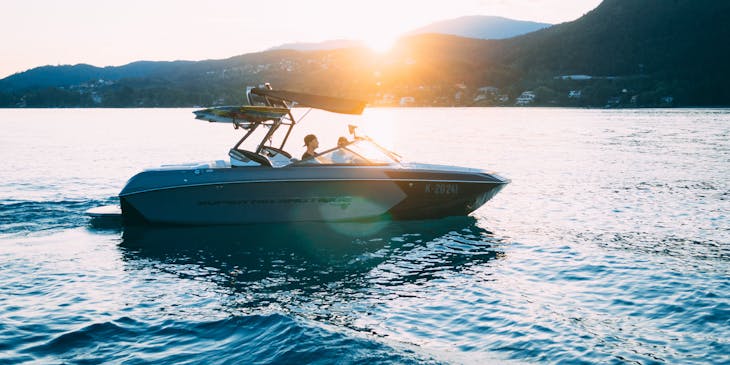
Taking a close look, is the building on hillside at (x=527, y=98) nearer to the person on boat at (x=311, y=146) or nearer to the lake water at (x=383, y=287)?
the lake water at (x=383, y=287)

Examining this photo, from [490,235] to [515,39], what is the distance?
17885 cm

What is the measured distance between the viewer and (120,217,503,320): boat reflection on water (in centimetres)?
933

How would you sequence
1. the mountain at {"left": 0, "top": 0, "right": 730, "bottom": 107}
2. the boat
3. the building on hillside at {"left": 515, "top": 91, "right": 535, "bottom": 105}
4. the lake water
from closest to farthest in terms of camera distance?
the lake water < the boat < the mountain at {"left": 0, "top": 0, "right": 730, "bottom": 107} < the building on hillside at {"left": 515, "top": 91, "right": 535, "bottom": 105}

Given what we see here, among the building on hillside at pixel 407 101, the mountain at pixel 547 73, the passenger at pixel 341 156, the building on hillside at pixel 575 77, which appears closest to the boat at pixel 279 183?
the passenger at pixel 341 156

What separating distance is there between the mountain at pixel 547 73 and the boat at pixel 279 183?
12467cm

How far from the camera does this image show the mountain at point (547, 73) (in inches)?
5369

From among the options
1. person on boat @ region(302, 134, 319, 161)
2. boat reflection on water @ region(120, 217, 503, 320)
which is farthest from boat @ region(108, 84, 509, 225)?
boat reflection on water @ region(120, 217, 503, 320)

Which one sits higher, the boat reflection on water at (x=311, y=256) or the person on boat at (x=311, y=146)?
the person on boat at (x=311, y=146)

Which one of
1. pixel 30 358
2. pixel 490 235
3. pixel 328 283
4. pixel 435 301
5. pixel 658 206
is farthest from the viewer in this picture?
pixel 658 206

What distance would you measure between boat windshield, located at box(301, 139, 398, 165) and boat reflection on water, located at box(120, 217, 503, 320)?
1576 mm

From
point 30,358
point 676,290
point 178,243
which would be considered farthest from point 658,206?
point 30,358

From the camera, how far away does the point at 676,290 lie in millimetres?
9164

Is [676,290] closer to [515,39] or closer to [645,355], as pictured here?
[645,355]

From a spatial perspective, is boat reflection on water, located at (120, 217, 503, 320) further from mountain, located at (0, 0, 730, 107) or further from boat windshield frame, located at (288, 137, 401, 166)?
mountain, located at (0, 0, 730, 107)
